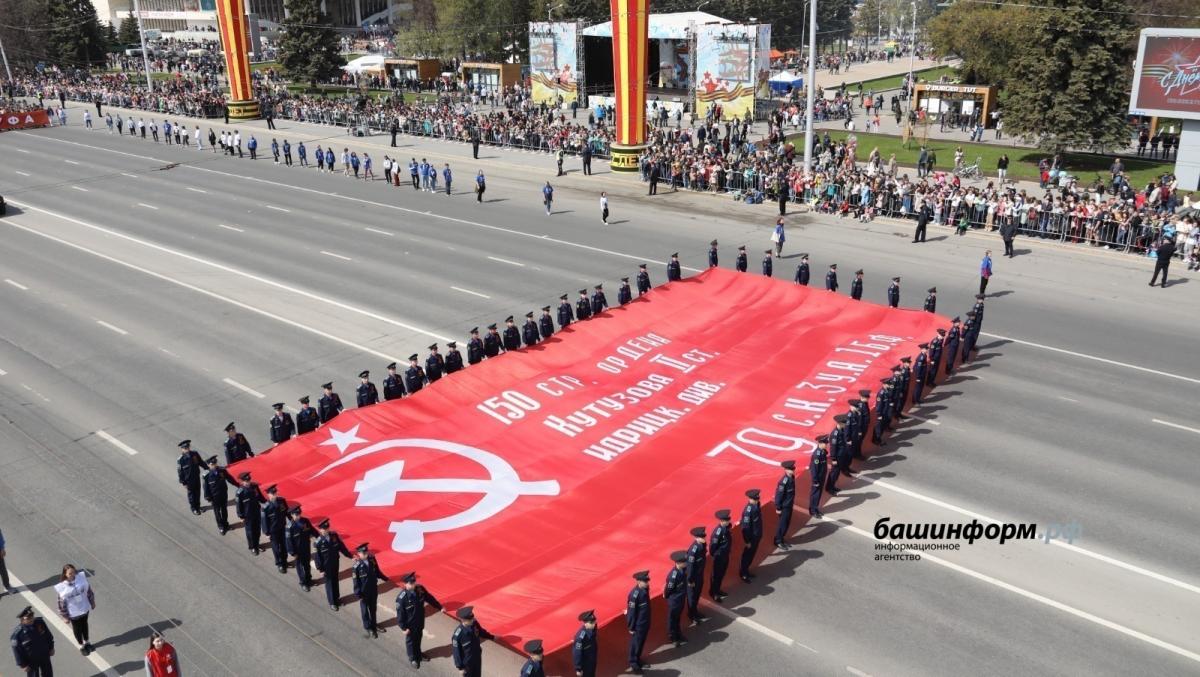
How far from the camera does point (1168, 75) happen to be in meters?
33.2

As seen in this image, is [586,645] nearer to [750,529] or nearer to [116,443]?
[750,529]

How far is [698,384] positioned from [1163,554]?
8597 millimetres

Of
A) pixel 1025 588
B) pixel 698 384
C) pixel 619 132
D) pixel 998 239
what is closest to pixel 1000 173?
pixel 998 239

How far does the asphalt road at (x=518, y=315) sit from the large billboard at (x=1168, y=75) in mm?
9311

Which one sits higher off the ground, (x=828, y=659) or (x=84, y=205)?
(x=84, y=205)

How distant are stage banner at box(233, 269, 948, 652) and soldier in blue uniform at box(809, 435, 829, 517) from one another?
530mm

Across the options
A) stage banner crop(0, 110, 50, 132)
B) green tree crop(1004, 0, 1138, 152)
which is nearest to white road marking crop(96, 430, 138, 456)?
green tree crop(1004, 0, 1138, 152)

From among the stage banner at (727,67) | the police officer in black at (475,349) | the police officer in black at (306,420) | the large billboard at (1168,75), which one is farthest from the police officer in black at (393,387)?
the stage banner at (727,67)

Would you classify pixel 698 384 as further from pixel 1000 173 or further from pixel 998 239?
pixel 1000 173

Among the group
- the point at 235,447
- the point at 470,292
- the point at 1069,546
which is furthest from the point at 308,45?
the point at 1069,546

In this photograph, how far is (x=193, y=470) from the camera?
14672mm

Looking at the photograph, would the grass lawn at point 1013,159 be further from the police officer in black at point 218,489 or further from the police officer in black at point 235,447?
the police officer in black at point 218,489

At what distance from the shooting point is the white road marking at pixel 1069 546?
1278 cm

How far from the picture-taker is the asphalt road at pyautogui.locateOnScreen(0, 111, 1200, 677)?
11836 millimetres
